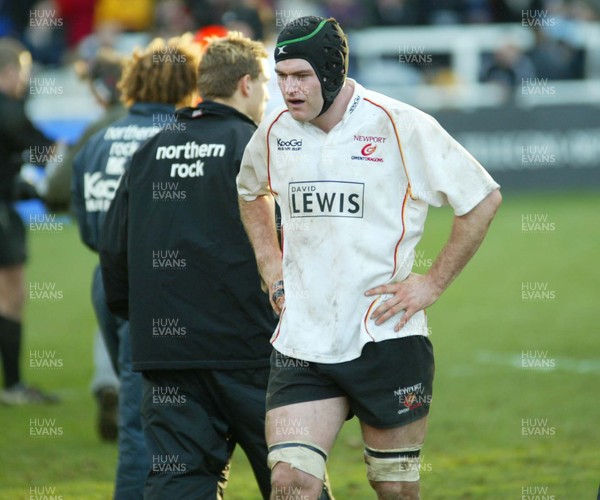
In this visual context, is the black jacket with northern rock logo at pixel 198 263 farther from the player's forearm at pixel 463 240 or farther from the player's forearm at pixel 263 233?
the player's forearm at pixel 463 240

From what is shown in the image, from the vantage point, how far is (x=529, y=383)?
9.25 meters

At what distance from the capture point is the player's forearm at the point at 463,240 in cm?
457

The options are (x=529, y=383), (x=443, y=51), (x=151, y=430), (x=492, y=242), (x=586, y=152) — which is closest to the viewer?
(x=151, y=430)

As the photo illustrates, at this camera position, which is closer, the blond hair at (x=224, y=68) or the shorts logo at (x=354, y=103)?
the shorts logo at (x=354, y=103)

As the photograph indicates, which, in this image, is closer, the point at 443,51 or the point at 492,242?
the point at 492,242

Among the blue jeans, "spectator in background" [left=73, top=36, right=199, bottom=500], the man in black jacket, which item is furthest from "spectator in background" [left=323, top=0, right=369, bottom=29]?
the man in black jacket

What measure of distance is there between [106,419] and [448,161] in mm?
4172

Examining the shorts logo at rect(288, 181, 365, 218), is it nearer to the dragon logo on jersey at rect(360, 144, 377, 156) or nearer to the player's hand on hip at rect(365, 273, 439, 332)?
the dragon logo on jersey at rect(360, 144, 377, 156)

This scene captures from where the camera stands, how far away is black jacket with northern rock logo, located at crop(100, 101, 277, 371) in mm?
5051

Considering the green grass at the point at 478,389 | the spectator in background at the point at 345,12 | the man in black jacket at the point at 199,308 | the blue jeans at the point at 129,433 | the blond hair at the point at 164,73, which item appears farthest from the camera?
the spectator in background at the point at 345,12

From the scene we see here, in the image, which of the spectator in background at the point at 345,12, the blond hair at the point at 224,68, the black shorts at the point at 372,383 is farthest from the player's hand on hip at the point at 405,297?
the spectator in background at the point at 345,12

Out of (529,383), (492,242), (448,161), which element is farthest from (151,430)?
(492,242)

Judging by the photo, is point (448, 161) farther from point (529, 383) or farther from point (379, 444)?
point (529, 383)

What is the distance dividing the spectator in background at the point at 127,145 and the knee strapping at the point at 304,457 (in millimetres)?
1516
